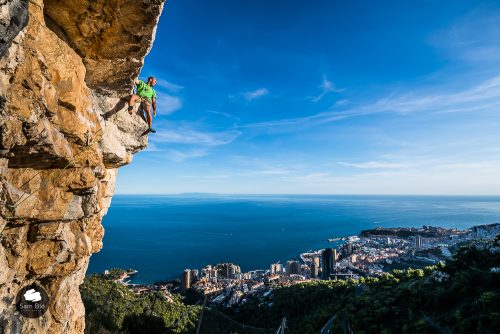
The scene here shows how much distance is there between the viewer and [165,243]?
8725 centimetres

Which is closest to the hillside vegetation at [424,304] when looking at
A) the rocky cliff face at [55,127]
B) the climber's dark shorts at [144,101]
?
the rocky cliff face at [55,127]

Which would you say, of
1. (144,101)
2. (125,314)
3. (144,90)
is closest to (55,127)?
(144,90)

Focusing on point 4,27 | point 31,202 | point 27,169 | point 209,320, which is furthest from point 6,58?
point 209,320

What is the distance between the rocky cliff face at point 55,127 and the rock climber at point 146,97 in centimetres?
65

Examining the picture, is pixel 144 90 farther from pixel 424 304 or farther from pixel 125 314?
pixel 424 304

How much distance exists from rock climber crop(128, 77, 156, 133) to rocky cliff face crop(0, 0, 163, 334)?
65cm

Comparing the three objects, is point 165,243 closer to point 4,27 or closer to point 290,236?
point 290,236

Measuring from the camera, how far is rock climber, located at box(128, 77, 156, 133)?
290 inches

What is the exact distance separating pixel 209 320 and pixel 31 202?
2279 centimetres

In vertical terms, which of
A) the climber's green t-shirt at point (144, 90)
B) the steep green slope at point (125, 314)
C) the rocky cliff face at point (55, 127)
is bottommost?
the steep green slope at point (125, 314)

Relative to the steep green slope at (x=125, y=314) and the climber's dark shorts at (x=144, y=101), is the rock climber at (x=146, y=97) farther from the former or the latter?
the steep green slope at (x=125, y=314)

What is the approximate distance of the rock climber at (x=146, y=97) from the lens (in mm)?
7367

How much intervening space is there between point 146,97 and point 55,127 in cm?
320

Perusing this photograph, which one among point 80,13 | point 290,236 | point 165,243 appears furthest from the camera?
point 290,236
